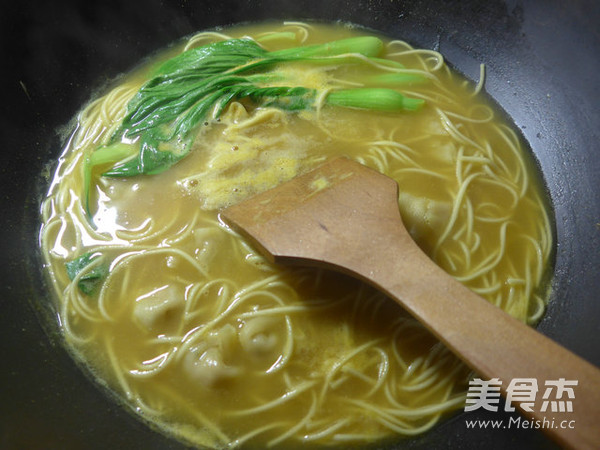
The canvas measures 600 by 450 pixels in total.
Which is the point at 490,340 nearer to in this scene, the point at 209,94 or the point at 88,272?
the point at 88,272

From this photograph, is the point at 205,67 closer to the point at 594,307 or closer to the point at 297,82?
the point at 297,82

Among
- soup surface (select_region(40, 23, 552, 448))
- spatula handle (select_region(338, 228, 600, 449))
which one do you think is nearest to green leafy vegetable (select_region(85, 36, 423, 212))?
soup surface (select_region(40, 23, 552, 448))

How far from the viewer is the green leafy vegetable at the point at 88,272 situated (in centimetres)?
285

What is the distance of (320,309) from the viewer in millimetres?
2771

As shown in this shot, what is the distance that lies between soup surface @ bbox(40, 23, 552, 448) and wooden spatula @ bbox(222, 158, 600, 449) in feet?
1.29

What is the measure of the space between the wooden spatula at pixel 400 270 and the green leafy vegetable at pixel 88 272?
86 centimetres

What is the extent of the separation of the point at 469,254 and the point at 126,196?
2187 mm

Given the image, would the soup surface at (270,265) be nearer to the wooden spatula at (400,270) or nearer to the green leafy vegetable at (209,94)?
the green leafy vegetable at (209,94)

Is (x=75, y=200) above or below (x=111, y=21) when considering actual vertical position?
below

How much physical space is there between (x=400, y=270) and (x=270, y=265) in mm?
841

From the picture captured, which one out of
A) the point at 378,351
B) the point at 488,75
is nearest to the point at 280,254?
the point at 378,351

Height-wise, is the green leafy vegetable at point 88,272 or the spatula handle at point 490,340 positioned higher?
the spatula handle at point 490,340

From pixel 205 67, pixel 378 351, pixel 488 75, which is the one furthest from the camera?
pixel 488 75

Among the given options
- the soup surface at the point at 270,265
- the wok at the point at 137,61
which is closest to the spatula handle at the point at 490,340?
the soup surface at the point at 270,265
